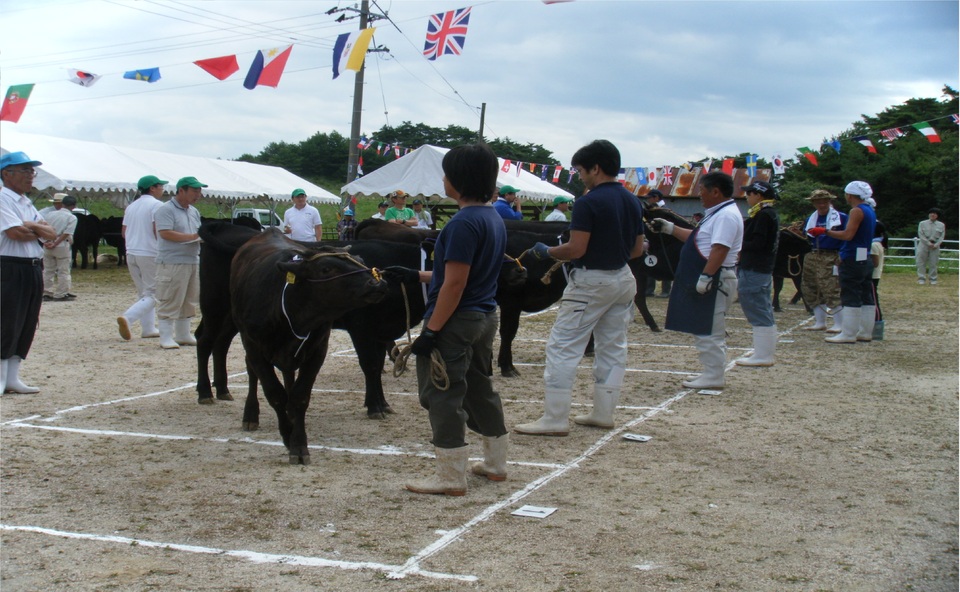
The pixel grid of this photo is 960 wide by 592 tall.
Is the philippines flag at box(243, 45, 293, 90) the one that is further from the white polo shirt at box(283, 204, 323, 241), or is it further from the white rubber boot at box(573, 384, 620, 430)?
the white rubber boot at box(573, 384, 620, 430)

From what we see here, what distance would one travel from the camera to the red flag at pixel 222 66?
44.6 feet

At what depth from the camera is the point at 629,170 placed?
35.0m

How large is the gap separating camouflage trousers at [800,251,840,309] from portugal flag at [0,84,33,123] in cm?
1335

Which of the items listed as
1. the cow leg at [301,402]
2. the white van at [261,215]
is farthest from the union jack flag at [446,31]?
the white van at [261,215]

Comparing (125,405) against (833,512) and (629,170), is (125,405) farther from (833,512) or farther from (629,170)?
(629,170)

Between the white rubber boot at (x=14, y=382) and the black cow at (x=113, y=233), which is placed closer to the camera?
the white rubber boot at (x=14, y=382)

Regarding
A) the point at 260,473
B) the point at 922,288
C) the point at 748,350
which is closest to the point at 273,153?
the point at 922,288

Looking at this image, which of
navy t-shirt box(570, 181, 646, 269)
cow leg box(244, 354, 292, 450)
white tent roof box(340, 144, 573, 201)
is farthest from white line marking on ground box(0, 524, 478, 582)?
white tent roof box(340, 144, 573, 201)

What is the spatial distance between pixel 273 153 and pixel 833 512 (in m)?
64.5

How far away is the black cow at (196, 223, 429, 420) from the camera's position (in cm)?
668

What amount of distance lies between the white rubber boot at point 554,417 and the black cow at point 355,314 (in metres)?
1.21

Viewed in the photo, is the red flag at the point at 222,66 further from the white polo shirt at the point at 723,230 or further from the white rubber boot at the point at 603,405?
the white rubber boot at the point at 603,405

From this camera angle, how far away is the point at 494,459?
5.03 meters

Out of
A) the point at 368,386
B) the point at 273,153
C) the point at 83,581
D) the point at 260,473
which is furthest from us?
the point at 273,153
